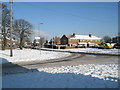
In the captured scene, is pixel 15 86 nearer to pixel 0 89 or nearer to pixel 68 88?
pixel 0 89

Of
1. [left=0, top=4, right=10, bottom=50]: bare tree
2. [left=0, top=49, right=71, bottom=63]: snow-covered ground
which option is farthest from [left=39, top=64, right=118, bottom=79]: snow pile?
[left=0, top=4, right=10, bottom=50]: bare tree

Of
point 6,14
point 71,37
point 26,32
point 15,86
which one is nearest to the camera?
point 15,86

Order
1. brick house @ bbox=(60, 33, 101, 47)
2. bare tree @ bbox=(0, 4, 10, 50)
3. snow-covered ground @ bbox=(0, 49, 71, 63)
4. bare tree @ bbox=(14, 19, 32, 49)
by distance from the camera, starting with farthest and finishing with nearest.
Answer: brick house @ bbox=(60, 33, 101, 47) → bare tree @ bbox=(14, 19, 32, 49) → bare tree @ bbox=(0, 4, 10, 50) → snow-covered ground @ bbox=(0, 49, 71, 63)

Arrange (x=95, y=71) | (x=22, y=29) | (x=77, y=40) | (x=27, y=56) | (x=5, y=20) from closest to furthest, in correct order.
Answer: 1. (x=95, y=71)
2. (x=27, y=56)
3. (x=5, y=20)
4. (x=22, y=29)
5. (x=77, y=40)

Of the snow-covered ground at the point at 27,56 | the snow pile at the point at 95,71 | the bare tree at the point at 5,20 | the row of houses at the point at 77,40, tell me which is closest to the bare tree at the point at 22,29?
the bare tree at the point at 5,20

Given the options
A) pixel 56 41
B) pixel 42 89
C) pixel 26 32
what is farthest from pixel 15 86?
pixel 56 41

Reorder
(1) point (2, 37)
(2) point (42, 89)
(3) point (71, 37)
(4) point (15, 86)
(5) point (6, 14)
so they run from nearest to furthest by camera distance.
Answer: (2) point (42, 89)
(4) point (15, 86)
(5) point (6, 14)
(1) point (2, 37)
(3) point (71, 37)

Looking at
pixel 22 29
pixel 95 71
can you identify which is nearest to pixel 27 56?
pixel 95 71

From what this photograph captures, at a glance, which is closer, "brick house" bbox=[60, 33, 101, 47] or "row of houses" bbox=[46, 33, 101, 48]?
"row of houses" bbox=[46, 33, 101, 48]

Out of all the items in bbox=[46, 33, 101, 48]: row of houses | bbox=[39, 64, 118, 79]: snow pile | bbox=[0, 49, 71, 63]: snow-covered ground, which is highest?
bbox=[46, 33, 101, 48]: row of houses

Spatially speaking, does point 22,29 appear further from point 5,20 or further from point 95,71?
point 95,71

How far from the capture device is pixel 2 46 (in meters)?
40.6

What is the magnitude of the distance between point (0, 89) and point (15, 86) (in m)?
0.59

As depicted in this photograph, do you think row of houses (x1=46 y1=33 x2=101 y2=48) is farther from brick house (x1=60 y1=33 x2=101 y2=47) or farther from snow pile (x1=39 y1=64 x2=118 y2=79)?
snow pile (x1=39 y1=64 x2=118 y2=79)
